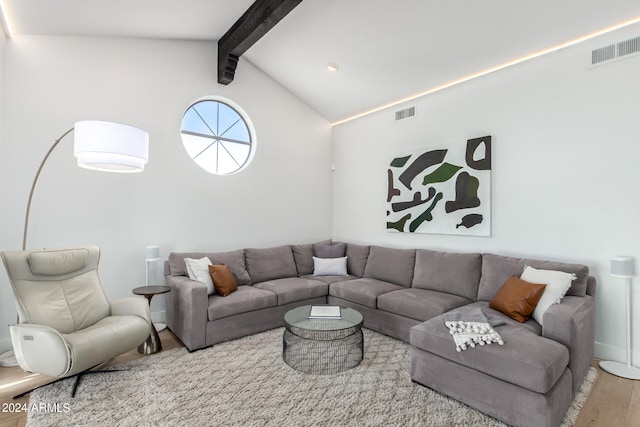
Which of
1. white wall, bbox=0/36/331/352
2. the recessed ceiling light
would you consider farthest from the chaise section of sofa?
the recessed ceiling light

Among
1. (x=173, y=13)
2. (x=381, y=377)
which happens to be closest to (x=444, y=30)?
(x=173, y=13)

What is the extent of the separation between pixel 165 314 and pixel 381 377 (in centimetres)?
261

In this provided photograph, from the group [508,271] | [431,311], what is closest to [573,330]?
[508,271]

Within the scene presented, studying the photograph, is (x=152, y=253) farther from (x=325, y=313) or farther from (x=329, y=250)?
(x=329, y=250)

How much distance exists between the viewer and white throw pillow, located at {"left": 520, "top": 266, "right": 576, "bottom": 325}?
2.53 m

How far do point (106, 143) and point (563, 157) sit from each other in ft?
12.7

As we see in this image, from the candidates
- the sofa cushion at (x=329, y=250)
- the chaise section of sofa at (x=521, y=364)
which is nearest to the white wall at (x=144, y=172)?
the sofa cushion at (x=329, y=250)

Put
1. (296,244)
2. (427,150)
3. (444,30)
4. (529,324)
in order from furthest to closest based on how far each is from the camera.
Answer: (296,244), (427,150), (444,30), (529,324)

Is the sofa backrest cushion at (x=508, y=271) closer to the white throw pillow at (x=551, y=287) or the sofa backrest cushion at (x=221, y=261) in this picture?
the white throw pillow at (x=551, y=287)

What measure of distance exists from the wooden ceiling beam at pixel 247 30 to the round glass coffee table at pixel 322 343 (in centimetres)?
274

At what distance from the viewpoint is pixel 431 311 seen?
304cm

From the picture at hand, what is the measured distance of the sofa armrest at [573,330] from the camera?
220 centimetres

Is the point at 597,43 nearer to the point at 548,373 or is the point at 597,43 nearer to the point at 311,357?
the point at 548,373

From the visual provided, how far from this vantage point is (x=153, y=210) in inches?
→ 152
